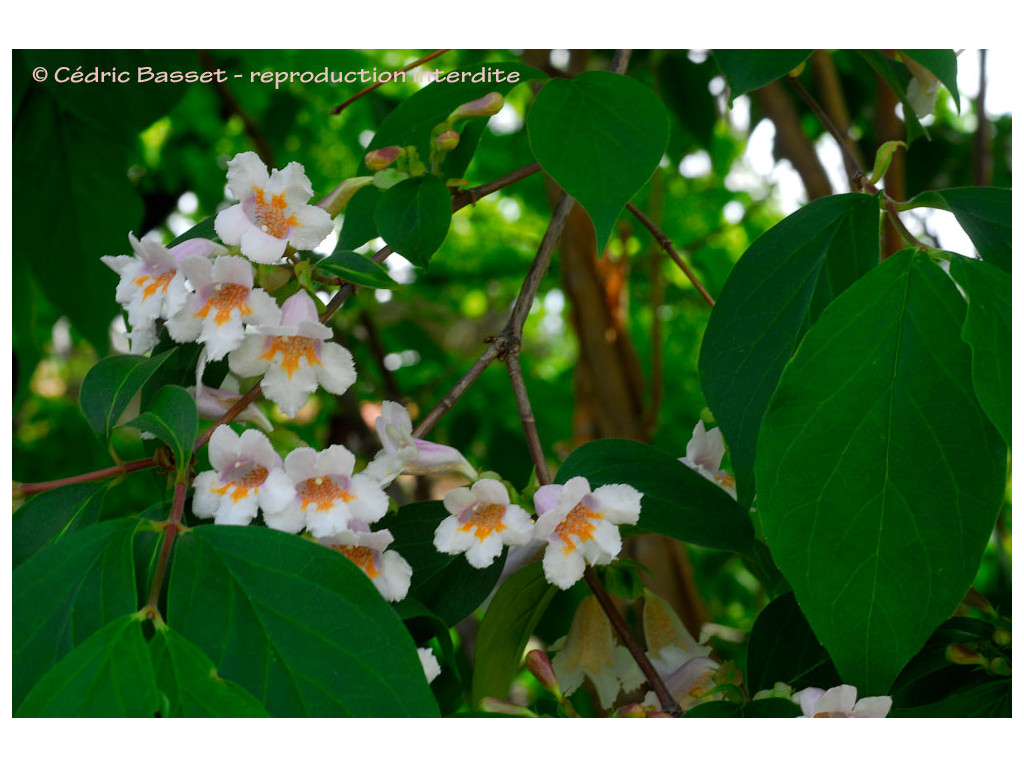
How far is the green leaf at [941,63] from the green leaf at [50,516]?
1.66 feet

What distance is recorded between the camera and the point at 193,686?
0.34m

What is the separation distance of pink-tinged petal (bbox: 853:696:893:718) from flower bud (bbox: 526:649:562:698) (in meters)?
0.13

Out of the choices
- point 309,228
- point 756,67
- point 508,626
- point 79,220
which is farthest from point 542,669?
point 79,220

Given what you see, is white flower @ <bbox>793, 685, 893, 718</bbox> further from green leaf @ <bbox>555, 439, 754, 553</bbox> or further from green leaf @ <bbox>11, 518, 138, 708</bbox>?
green leaf @ <bbox>11, 518, 138, 708</bbox>

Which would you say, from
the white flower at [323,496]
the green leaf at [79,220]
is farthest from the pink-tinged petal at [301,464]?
the green leaf at [79,220]

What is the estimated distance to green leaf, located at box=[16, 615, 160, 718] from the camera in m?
0.34

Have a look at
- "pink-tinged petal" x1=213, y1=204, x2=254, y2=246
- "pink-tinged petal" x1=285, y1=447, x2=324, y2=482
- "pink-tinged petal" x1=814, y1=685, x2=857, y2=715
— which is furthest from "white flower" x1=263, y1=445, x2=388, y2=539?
"pink-tinged petal" x1=814, y1=685, x2=857, y2=715

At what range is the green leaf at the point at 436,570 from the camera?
455 millimetres

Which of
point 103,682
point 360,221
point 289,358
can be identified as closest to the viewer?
point 103,682

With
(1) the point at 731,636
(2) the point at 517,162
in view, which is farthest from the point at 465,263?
(1) the point at 731,636

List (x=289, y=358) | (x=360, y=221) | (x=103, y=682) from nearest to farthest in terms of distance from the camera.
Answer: (x=103, y=682) → (x=289, y=358) → (x=360, y=221)

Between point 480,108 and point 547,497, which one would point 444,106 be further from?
point 547,497

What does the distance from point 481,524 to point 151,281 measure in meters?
0.19
